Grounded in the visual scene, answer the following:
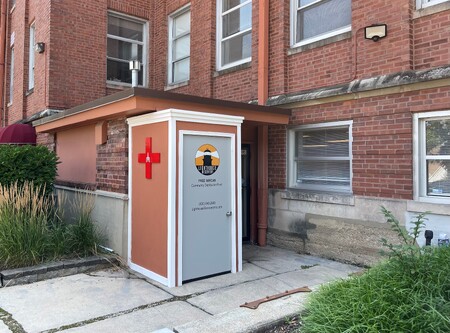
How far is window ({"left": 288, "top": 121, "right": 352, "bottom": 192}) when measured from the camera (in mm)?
6867

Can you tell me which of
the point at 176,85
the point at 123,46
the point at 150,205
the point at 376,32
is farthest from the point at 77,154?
the point at 376,32

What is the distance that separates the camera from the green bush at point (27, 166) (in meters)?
7.10

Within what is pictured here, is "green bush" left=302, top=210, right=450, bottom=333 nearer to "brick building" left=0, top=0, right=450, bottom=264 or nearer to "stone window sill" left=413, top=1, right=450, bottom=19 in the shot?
"brick building" left=0, top=0, right=450, bottom=264

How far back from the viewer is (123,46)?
1216cm

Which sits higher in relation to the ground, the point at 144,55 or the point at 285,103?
the point at 144,55

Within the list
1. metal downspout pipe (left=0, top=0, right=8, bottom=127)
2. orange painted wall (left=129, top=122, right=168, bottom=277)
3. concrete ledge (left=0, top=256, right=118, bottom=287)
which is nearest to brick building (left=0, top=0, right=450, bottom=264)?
orange painted wall (left=129, top=122, right=168, bottom=277)

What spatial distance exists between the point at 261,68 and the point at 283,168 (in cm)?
211

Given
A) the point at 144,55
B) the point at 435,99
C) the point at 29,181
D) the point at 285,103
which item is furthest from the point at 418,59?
the point at 144,55

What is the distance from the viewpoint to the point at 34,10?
12.2 m

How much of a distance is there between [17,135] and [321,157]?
28.5 feet

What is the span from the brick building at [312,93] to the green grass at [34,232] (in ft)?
1.95

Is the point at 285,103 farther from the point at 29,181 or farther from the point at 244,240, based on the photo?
the point at 29,181

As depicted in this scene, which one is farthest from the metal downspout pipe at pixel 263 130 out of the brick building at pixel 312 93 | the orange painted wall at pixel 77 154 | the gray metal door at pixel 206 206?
the orange painted wall at pixel 77 154

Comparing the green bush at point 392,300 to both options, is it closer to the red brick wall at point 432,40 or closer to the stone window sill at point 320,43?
the red brick wall at point 432,40
